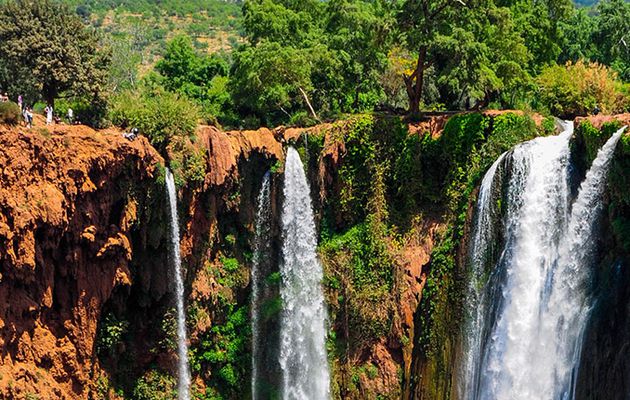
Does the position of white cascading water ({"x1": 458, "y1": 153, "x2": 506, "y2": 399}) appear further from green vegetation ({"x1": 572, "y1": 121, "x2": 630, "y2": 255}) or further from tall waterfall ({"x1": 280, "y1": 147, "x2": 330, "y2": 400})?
tall waterfall ({"x1": 280, "y1": 147, "x2": 330, "y2": 400})

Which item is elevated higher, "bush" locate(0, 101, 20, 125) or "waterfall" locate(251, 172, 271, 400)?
"bush" locate(0, 101, 20, 125)

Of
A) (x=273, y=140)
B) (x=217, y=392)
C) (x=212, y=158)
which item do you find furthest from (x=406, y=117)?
(x=217, y=392)

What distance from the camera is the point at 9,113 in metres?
24.9

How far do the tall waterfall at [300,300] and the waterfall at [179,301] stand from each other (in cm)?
408

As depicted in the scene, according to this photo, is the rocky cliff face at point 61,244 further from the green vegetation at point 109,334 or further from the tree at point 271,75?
the tree at point 271,75

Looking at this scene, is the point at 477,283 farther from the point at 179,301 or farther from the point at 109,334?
the point at 109,334

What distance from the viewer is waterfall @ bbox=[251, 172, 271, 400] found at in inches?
1286

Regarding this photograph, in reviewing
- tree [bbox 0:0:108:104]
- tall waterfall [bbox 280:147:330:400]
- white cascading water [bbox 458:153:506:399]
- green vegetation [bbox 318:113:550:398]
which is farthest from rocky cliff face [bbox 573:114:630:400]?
tree [bbox 0:0:108:104]

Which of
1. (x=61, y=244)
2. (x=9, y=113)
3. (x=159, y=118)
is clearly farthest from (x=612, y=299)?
(x=9, y=113)

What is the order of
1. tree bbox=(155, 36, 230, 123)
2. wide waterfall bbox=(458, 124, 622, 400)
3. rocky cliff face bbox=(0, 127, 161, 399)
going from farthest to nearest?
tree bbox=(155, 36, 230, 123) < wide waterfall bbox=(458, 124, 622, 400) < rocky cliff face bbox=(0, 127, 161, 399)

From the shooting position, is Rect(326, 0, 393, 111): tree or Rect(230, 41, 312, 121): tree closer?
Rect(326, 0, 393, 111): tree

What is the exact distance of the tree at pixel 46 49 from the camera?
98.6 feet

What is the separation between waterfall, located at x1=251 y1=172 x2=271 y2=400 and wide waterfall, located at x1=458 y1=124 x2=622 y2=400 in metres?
8.25

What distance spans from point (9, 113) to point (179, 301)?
9388 millimetres
